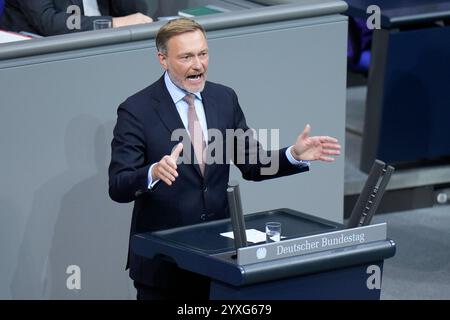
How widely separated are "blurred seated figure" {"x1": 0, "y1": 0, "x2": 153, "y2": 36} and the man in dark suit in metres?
1.63

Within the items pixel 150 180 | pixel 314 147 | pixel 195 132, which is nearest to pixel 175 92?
pixel 195 132

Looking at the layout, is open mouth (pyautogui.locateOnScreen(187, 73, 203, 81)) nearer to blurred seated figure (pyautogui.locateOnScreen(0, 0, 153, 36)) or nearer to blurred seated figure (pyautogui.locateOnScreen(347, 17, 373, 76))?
blurred seated figure (pyautogui.locateOnScreen(0, 0, 153, 36))

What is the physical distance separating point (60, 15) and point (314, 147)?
2.30m

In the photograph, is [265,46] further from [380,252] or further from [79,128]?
[380,252]

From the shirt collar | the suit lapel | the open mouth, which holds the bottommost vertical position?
the suit lapel

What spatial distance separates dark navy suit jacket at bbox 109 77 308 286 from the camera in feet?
14.5

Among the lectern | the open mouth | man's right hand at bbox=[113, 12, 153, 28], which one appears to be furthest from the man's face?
man's right hand at bbox=[113, 12, 153, 28]

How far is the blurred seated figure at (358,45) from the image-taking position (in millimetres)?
8430

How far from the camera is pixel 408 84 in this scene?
7348 millimetres

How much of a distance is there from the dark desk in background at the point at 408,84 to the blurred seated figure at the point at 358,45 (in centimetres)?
87

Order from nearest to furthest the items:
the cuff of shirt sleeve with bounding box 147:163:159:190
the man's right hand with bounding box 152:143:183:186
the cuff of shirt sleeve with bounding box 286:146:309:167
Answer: the man's right hand with bounding box 152:143:183:186 < the cuff of shirt sleeve with bounding box 147:163:159:190 < the cuff of shirt sleeve with bounding box 286:146:309:167

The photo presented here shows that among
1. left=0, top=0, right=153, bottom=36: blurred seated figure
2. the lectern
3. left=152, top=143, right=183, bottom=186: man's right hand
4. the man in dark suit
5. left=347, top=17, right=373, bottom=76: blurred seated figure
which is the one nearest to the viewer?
the lectern

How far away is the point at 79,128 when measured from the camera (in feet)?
17.4
